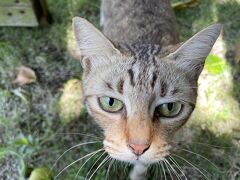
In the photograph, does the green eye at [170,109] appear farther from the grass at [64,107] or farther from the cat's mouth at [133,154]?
the grass at [64,107]

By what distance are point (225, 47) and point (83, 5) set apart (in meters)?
1.19

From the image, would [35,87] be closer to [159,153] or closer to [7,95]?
[7,95]

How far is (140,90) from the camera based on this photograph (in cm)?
188

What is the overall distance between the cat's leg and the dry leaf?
1008mm

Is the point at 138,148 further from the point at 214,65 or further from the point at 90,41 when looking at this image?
the point at 214,65

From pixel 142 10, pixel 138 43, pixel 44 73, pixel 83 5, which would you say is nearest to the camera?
pixel 138 43

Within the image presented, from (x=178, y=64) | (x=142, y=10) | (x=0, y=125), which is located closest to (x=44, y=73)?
(x=0, y=125)

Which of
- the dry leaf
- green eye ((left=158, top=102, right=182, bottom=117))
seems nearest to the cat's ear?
green eye ((left=158, top=102, right=182, bottom=117))

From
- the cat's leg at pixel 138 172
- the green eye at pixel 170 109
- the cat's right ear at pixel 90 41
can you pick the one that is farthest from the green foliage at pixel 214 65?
the cat's right ear at pixel 90 41

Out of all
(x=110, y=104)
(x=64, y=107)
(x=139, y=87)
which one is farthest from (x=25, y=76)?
(x=139, y=87)

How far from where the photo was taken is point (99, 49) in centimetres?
202

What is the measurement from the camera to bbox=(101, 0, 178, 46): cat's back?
2471 mm

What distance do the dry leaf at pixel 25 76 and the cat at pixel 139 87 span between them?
100 centimetres

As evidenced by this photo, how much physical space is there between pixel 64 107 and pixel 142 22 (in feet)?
2.82
